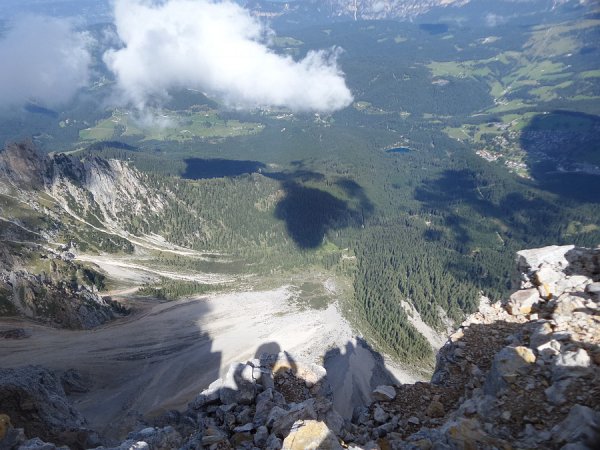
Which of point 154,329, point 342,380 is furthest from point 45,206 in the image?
point 342,380

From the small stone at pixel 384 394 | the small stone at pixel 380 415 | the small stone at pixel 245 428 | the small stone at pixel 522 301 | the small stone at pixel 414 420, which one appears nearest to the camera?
the small stone at pixel 414 420

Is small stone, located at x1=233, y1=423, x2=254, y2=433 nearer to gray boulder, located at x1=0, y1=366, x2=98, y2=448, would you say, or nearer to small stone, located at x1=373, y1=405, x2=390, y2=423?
small stone, located at x1=373, y1=405, x2=390, y2=423

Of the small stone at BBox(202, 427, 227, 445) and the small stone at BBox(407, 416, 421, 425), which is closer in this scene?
the small stone at BBox(407, 416, 421, 425)

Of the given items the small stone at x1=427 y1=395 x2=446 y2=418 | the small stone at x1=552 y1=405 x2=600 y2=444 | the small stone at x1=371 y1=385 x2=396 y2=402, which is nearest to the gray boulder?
the small stone at x1=371 y1=385 x2=396 y2=402

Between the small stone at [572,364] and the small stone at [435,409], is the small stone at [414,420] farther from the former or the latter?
the small stone at [572,364]

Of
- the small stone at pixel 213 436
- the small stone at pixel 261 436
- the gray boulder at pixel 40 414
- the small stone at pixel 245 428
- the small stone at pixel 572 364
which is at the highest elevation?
the small stone at pixel 572 364

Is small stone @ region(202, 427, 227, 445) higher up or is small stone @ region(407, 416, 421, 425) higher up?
small stone @ region(407, 416, 421, 425)

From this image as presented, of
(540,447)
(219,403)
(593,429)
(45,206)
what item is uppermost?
(593,429)

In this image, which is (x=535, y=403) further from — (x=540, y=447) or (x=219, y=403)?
(x=219, y=403)

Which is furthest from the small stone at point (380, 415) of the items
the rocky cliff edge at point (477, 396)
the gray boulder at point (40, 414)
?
the gray boulder at point (40, 414)

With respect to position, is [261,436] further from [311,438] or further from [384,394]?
[384,394]

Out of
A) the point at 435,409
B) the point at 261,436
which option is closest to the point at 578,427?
the point at 435,409
